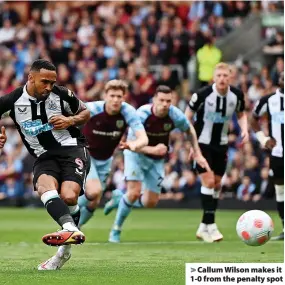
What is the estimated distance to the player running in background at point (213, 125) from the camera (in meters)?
14.5

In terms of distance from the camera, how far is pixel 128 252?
11.7 meters

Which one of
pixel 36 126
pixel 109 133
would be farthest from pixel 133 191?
pixel 36 126

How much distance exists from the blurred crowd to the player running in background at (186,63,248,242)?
7742 mm

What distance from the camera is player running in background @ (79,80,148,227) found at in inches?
531

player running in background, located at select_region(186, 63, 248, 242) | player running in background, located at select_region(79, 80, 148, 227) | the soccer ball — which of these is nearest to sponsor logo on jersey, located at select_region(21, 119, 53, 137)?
the soccer ball

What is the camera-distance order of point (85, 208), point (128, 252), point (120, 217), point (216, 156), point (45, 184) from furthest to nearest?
point (216, 156) < point (120, 217) < point (85, 208) < point (128, 252) < point (45, 184)

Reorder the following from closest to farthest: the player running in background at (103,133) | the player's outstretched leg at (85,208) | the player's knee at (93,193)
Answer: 1. the player running in background at (103,133)
2. the player's knee at (93,193)
3. the player's outstretched leg at (85,208)

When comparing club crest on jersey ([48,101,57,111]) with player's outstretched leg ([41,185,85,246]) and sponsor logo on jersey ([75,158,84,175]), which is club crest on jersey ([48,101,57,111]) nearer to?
sponsor logo on jersey ([75,158,84,175])

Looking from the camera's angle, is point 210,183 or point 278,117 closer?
point 210,183

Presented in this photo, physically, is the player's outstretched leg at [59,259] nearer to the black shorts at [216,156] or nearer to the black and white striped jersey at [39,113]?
the black and white striped jersey at [39,113]

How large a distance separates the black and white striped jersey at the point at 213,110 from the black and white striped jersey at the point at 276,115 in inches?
14.3

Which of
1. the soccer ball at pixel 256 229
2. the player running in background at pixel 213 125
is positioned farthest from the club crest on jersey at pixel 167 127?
the soccer ball at pixel 256 229

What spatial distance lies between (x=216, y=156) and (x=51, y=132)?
5.78 metres

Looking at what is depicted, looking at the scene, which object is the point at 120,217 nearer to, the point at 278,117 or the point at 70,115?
the point at 278,117
